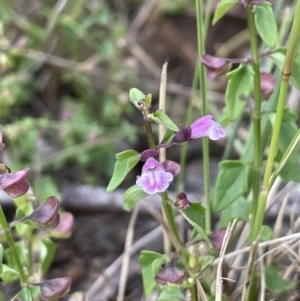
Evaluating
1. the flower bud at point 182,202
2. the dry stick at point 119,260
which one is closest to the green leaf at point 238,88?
the flower bud at point 182,202

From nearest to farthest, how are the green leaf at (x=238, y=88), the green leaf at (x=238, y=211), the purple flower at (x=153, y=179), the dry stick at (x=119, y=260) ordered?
the purple flower at (x=153, y=179), the green leaf at (x=238, y=88), the green leaf at (x=238, y=211), the dry stick at (x=119, y=260)

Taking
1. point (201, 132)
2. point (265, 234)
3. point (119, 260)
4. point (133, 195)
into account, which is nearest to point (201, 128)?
point (201, 132)

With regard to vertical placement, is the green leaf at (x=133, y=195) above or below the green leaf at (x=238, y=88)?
→ below

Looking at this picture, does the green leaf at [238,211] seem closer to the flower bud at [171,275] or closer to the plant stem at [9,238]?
the flower bud at [171,275]

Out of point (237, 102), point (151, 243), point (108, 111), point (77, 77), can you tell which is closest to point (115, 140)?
point (108, 111)

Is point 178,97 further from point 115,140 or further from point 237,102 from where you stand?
point 237,102

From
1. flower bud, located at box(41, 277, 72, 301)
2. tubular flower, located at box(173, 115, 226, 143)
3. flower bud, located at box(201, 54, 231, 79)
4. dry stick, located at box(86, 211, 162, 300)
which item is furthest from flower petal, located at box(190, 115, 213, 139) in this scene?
dry stick, located at box(86, 211, 162, 300)
